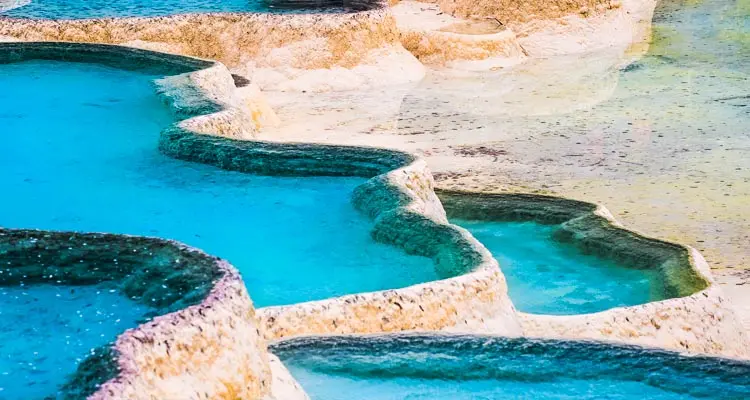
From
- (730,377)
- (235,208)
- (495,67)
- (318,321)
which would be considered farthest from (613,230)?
(495,67)

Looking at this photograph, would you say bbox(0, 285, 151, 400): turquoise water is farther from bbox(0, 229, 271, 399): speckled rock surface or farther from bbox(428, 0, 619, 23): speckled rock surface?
bbox(428, 0, 619, 23): speckled rock surface

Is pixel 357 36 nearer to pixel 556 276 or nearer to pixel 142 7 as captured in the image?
pixel 142 7

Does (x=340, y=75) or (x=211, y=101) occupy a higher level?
(x=211, y=101)

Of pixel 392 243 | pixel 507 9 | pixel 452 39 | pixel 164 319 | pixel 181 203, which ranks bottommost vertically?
pixel 452 39

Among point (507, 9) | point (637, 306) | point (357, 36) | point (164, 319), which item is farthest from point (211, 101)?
point (507, 9)

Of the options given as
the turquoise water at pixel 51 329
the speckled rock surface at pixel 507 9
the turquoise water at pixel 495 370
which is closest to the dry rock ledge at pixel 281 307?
the turquoise water at pixel 51 329

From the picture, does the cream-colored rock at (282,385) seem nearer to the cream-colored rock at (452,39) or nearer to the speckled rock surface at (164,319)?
the speckled rock surface at (164,319)
